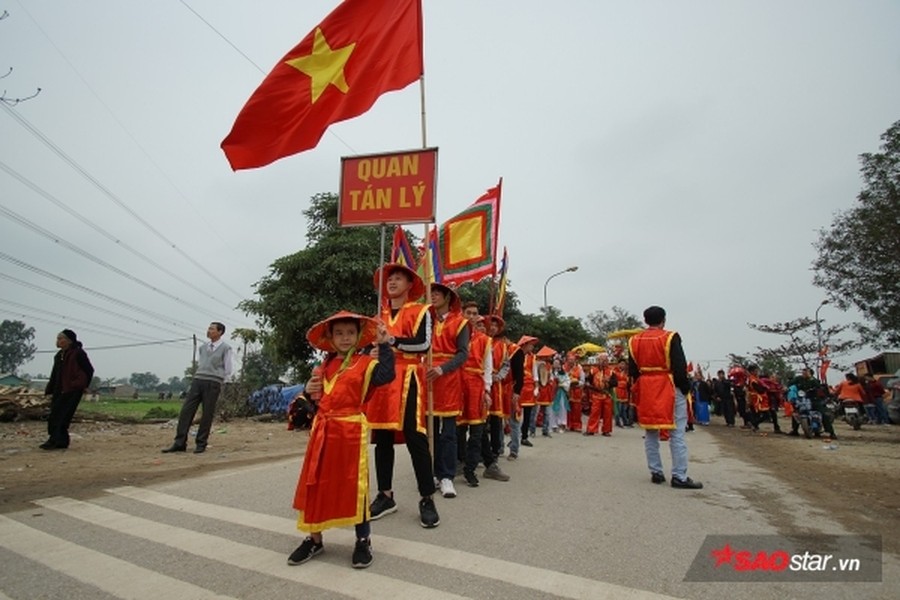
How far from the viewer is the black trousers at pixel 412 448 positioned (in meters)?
3.88

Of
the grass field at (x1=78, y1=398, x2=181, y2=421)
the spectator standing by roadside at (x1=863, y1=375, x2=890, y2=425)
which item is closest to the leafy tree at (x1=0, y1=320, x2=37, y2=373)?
the grass field at (x1=78, y1=398, x2=181, y2=421)

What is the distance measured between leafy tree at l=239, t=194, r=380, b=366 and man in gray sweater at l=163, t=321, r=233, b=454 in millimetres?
11215

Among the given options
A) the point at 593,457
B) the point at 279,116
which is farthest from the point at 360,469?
the point at 593,457

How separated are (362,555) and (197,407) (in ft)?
18.9

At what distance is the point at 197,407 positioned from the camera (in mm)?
7711

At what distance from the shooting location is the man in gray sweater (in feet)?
25.2

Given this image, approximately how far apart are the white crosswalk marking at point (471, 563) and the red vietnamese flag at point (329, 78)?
3.34 meters

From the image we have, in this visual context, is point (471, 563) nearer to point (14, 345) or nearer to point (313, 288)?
point (313, 288)

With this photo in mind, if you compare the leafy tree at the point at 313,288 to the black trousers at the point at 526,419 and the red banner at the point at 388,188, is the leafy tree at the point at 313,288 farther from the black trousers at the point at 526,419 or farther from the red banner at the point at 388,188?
the red banner at the point at 388,188

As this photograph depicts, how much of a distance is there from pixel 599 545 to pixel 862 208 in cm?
2229

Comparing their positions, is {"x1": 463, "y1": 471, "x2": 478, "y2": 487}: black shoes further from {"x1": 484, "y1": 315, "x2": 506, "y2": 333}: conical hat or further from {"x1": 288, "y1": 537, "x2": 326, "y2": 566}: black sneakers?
{"x1": 288, "y1": 537, "x2": 326, "y2": 566}: black sneakers

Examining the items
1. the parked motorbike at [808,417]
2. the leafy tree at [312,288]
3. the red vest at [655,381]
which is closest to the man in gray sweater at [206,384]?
the red vest at [655,381]

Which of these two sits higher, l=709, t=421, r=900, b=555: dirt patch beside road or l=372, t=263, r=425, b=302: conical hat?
l=372, t=263, r=425, b=302: conical hat

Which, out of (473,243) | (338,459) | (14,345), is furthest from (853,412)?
(14,345)
